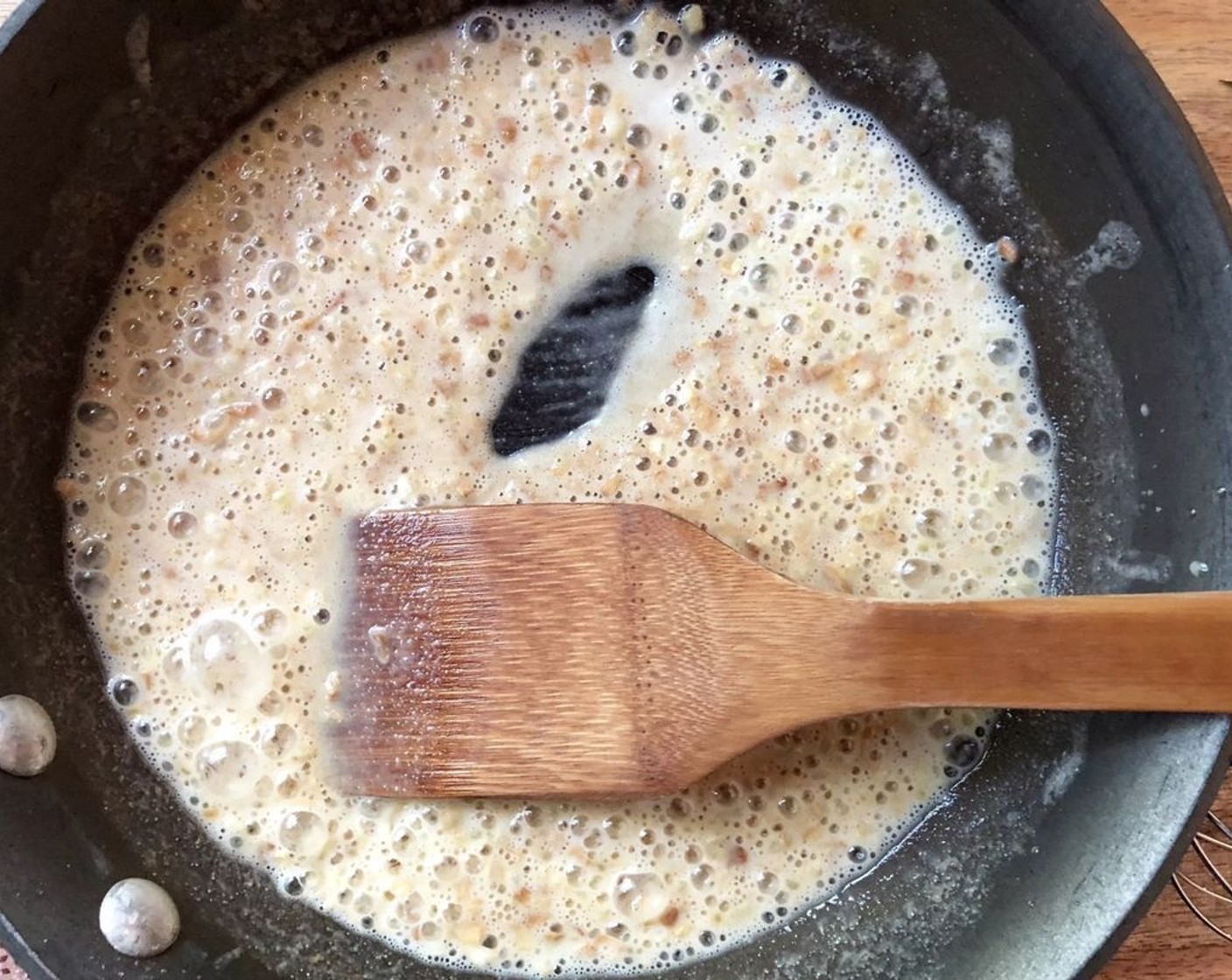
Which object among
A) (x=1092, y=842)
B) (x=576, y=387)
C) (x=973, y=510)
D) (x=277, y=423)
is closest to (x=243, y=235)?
(x=277, y=423)

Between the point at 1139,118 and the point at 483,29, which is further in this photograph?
the point at 483,29

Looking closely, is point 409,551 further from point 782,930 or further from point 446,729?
point 782,930

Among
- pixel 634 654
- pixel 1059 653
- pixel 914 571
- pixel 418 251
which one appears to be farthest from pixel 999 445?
pixel 418 251

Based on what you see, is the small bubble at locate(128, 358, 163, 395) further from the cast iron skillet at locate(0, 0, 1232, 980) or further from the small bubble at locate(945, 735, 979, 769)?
the small bubble at locate(945, 735, 979, 769)

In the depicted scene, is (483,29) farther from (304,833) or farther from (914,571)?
(304,833)

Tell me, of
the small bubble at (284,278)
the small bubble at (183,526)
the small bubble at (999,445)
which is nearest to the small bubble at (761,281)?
the small bubble at (999,445)
